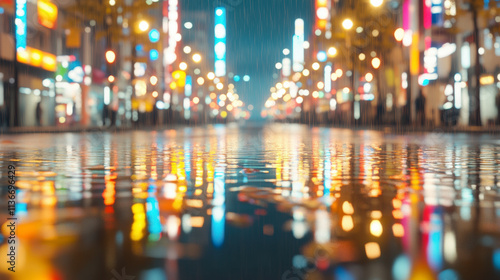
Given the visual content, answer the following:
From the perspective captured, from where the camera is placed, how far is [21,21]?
42031 mm

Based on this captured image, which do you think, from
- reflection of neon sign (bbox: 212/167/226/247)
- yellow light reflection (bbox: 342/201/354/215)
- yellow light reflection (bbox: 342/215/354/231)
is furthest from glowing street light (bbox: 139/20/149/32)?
yellow light reflection (bbox: 342/215/354/231)

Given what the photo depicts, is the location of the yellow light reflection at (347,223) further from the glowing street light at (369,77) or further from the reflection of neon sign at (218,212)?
the glowing street light at (369,77)

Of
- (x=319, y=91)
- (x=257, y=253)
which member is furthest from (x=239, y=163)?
(x=319, y=91)

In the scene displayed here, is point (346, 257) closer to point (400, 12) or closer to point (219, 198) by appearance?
point (219, 198)

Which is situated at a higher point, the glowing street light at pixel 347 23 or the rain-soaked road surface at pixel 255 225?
the glowing street light at pixel 347 23

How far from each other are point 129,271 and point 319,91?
4627 inches

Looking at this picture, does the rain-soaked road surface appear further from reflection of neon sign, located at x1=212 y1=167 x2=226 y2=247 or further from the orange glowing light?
the orange glowing light

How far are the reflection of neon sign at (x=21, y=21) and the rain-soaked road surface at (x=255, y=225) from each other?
34045mm

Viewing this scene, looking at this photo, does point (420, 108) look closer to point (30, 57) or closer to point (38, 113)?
point (38, 113)

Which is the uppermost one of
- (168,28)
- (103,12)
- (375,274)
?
(168,28)

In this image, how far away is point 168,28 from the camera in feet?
334

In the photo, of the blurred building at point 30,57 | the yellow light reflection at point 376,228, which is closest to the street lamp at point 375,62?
the blurred building at point 30,57

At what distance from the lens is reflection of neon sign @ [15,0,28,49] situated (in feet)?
136

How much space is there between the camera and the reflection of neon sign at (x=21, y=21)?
4156 centimetres
